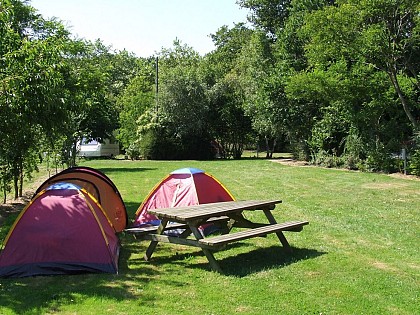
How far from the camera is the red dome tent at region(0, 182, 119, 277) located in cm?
602

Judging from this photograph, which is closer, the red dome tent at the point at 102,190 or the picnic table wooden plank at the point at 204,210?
the picnic table wooden plank at the point at 204,210

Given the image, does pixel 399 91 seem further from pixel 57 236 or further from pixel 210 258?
pixel 57 236

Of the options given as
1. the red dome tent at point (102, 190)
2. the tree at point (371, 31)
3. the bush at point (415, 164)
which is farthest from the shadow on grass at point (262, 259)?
the bush at point (415, 164)

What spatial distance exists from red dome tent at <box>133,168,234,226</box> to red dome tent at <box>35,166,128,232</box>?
0.36 m

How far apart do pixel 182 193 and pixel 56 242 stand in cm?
282

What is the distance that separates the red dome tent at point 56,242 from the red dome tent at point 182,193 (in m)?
2.17

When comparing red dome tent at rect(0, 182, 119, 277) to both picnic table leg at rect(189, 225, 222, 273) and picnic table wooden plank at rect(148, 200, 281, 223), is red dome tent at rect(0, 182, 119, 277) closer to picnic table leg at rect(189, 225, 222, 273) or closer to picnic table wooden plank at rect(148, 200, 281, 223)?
picnic table wooden plank at rect(148, 200, 281, 223)

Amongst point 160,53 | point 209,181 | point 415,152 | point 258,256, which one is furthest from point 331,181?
point 160,53

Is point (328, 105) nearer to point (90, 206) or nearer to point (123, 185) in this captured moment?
point (123, 185)

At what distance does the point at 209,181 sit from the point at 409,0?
456 inches

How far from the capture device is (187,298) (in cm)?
518

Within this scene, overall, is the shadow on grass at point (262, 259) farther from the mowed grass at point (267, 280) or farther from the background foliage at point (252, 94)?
the background foliage at point (252, 94)

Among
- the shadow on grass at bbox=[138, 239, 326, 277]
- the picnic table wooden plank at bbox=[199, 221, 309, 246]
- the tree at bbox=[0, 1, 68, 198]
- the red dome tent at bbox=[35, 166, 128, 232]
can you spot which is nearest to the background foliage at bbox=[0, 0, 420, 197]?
the tree at bbox=[0, 1, 68, 198]

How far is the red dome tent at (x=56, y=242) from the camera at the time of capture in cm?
602
